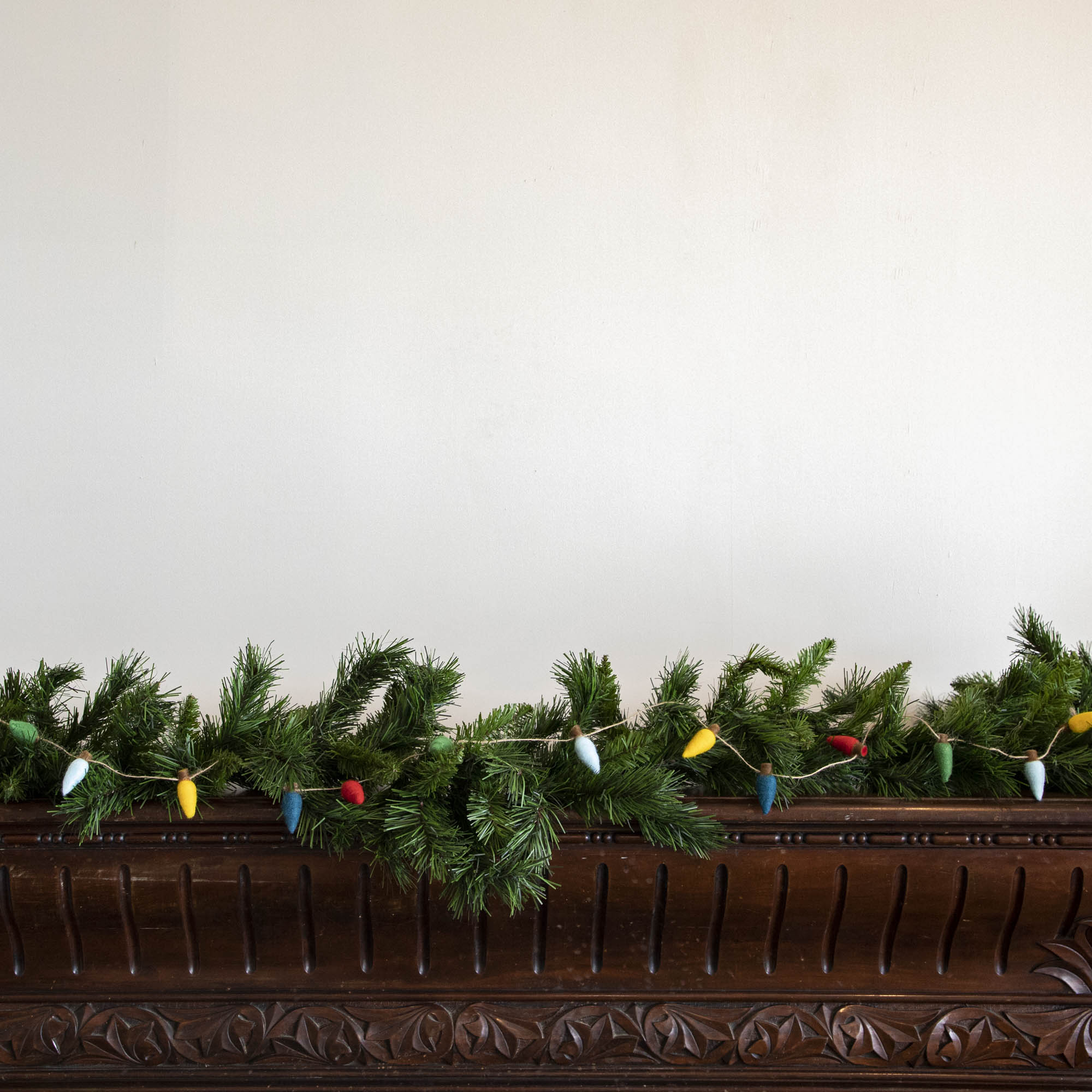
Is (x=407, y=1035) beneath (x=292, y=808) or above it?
beneath

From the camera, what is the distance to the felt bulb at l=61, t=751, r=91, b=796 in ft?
1.94

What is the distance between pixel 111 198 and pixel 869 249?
83 cm

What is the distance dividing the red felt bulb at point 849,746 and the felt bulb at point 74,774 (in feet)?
1.89

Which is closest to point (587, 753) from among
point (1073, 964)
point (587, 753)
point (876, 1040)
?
point (587, 753)

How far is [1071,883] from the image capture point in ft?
2.13

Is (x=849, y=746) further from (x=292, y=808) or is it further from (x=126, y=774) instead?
(x=126, y=774)

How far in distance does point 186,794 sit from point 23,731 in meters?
0.13

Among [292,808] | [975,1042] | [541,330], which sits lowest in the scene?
[975,1042]

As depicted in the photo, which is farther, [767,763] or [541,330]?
[541,330]

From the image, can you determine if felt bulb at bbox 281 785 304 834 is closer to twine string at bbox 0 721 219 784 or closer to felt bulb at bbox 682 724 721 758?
twine string at bbox 0 721 219 784

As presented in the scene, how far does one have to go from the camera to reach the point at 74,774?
1.94 ft

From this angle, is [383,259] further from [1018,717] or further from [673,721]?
[1018,717]

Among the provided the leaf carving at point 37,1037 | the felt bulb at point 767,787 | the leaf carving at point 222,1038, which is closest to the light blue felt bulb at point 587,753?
the felt bulb at point 767,787

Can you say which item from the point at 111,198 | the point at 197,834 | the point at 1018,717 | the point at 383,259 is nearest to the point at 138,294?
the point at 111,198
